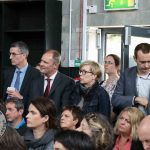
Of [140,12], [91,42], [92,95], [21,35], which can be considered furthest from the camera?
[21,35]

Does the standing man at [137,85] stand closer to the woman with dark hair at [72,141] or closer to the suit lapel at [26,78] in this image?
the suit lapel at [26,78]

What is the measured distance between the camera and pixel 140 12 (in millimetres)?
6508

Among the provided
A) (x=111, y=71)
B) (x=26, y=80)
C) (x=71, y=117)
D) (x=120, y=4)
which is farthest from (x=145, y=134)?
(x=120, y=4)

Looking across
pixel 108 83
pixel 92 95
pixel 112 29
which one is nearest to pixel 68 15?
pixel 112 29

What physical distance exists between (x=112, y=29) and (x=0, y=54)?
1.78 metres

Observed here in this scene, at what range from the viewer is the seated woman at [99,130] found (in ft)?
11.4

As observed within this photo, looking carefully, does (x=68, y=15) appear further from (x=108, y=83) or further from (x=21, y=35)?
(x=108, y=83)

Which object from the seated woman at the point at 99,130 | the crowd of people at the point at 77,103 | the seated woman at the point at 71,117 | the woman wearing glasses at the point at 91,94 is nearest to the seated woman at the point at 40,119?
the crowd of people at the point at 77,103

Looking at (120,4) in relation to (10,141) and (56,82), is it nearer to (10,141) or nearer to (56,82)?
(56,82)

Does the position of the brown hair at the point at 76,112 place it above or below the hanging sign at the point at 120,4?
below

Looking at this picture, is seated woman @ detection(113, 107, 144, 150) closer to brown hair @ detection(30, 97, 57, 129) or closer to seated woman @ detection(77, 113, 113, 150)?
seated woman @ detection(77, 113, 113, 150)

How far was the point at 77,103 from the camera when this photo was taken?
4340mm

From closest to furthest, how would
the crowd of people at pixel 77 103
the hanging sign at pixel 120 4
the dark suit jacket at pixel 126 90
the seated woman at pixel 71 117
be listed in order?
1. the crowd of people at pixel 77 103
2. the seated woman at pixel 71 117
3. the dark suit jacket at pixel 126 90
4. the hanging sign at pixel 120 4

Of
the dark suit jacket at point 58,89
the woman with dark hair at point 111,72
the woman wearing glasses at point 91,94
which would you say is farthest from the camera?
the woman with dark hair at point 111,72
